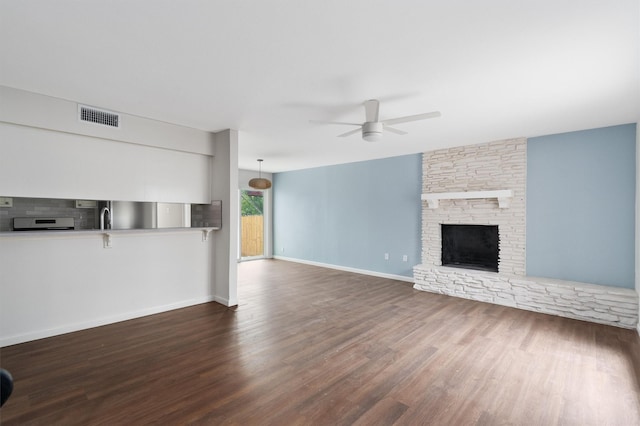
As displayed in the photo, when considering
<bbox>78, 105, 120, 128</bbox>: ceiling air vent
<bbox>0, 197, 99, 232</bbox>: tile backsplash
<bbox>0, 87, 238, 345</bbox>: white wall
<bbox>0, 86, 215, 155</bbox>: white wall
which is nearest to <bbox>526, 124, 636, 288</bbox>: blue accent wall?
<bbox>0, 87, 238, 345</bbox>: white wall

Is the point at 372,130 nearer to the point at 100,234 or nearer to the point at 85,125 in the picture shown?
the point at 85,125

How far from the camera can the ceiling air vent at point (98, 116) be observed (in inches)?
135

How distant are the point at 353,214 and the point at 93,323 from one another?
→ 5.11m

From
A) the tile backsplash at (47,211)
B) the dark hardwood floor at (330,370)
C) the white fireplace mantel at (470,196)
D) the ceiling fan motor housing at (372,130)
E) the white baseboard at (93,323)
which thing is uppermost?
the ceiling fan motor housing at (372,130)

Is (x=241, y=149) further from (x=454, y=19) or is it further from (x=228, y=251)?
(x=454, y=19)

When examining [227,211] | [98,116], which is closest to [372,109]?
[227,211]

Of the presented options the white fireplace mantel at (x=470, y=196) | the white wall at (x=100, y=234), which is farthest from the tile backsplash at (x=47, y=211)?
the white fireplace mantel at (x=470, y=196)

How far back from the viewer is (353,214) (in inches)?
280

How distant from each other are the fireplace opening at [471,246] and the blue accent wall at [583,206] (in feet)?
1.75

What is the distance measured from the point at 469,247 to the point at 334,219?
10.4ft

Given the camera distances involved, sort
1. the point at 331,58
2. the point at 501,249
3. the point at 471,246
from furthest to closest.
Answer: the point at 471,246 < the point at 501,249 < the point at 331,58

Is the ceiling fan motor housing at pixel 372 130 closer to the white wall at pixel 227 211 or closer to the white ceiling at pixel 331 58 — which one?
the white ceiling at pixel 331 58

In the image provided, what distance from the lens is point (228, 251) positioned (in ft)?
14.8

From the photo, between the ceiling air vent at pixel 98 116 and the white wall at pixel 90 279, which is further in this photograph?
the ceiling air vent at pixel 98 116
